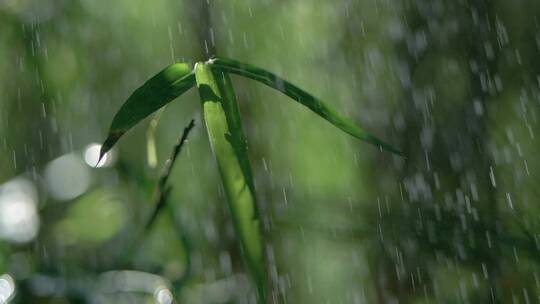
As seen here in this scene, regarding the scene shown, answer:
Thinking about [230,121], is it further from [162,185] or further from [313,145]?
[313,145]

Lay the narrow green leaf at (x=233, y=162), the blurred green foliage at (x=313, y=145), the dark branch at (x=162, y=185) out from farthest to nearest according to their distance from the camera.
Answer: the blurred green foliage at (x=313, y=145)
the dark branch at (x=162, y=185)
the narrow green leaf at (x=233, y=162)

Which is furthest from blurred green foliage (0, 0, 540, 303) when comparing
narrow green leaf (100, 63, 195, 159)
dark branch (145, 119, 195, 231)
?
narrow green leaf (100, 63, 195, 159)

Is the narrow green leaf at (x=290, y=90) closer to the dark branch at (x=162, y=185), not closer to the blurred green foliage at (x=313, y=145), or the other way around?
the dark branch at (x=162, y=185)

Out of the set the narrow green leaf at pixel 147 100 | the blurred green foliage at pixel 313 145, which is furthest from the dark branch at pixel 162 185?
the blurred green foliage at pixel 313 145

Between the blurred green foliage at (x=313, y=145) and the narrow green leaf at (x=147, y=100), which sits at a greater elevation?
the blurred green foliage at (x=313, y=145)

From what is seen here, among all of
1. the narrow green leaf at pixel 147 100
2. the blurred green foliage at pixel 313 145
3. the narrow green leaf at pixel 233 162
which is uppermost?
the blurred green foliage at pixel 313 145

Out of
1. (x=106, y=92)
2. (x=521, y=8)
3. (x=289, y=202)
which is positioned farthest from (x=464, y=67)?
(x=106, y=92)

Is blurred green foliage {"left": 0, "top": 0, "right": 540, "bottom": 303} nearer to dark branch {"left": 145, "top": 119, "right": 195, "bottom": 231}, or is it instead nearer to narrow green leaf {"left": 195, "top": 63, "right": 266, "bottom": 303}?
dark branch {"left": 145, "top": 119, "right": 195, "bottom": 231}

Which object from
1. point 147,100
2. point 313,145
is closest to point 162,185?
point 147,100
